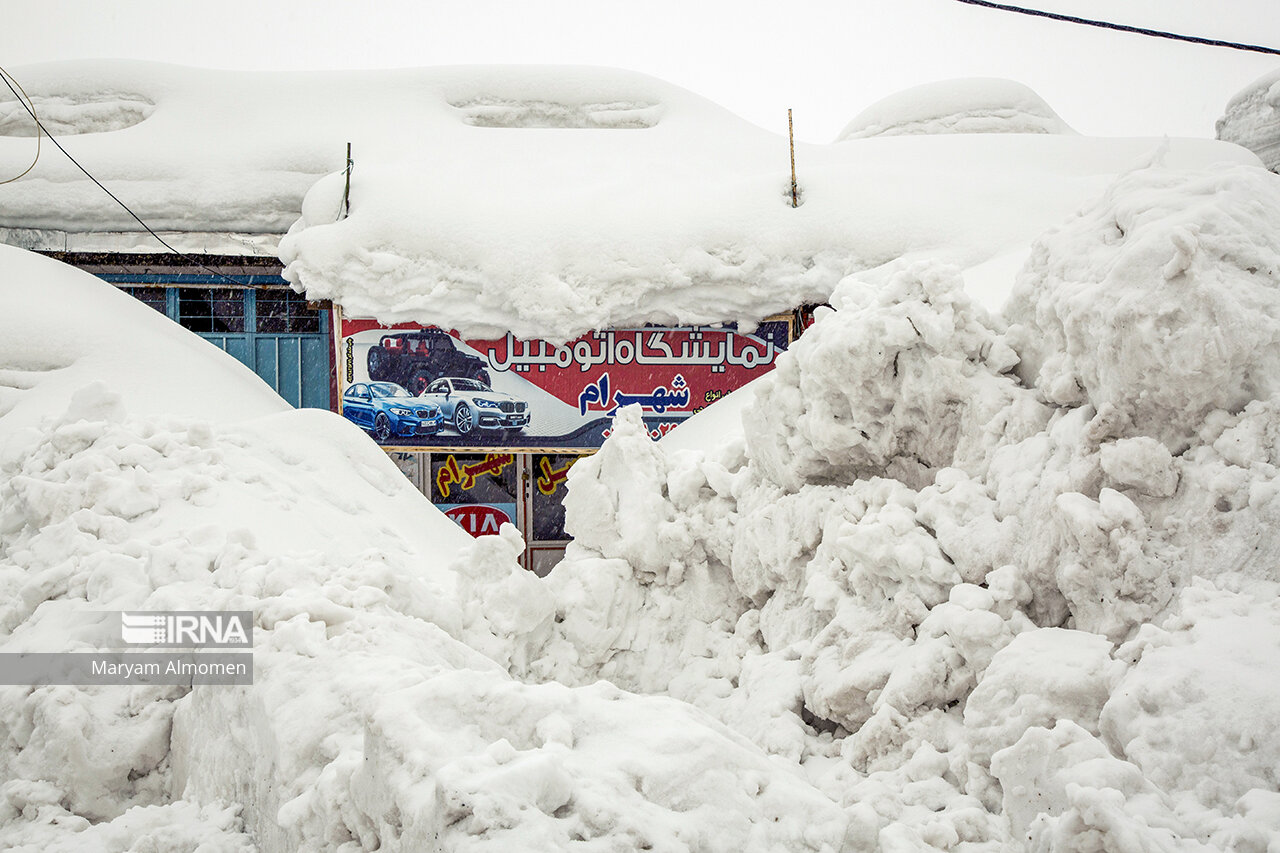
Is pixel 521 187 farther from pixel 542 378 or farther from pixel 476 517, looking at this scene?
pixel 476 517

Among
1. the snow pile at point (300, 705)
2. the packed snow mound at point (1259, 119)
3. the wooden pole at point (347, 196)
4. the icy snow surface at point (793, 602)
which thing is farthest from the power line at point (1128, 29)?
the packed snow mound at point (1259, 119)

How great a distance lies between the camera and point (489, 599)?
3.33 meters

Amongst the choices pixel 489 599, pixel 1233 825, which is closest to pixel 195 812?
Result: pixel 489 599

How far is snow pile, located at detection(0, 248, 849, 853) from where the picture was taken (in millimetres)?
1536

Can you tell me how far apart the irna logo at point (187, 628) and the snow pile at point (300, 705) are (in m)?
0.04

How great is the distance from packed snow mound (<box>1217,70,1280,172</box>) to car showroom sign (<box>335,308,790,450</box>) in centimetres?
672

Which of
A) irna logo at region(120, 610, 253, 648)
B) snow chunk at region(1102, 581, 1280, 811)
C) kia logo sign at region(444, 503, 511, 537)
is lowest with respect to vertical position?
kia logo sign at region(444, 503, 511, 537)

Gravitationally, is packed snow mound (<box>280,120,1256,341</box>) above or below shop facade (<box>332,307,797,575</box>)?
above

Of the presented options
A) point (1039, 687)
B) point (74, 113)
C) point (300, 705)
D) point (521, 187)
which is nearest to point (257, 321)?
point (521, 187)

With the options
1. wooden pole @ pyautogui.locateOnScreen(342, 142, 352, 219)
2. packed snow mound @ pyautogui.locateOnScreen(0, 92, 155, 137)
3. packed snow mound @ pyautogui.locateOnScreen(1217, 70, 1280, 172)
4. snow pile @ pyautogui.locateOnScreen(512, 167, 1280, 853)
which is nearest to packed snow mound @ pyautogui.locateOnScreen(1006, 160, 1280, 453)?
snow pile @ pyautogui.locateOnScreen(512, 167, 1280, 853)

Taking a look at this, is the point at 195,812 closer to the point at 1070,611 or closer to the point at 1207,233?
the point at 1070,611

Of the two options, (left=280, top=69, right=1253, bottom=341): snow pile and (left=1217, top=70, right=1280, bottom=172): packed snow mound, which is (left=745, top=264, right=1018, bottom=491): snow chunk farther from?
(left=1217, top=70, right=1280, bottom=172): packed snow mound

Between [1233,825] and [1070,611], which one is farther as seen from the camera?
[1070,611]

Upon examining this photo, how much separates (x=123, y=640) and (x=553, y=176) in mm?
5636
